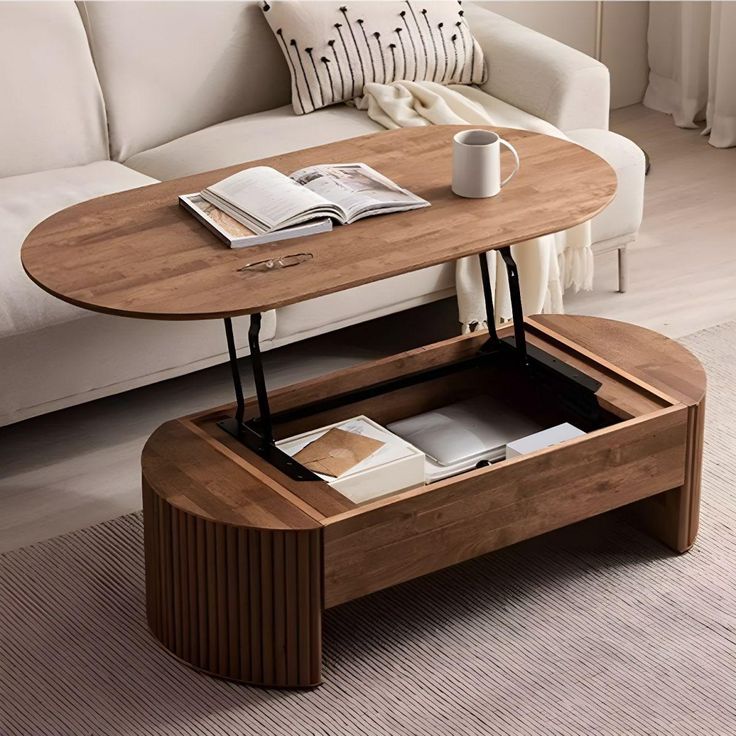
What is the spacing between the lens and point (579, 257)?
3.12 m

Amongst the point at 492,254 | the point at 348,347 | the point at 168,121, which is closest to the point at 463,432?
the point at 492,254

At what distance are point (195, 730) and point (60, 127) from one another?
1.67 meters

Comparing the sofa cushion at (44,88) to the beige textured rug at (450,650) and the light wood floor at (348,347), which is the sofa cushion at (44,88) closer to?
the light wood floor at (348,347)

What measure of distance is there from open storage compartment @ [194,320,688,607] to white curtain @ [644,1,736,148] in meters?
1.99

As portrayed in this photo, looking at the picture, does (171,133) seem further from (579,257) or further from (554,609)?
(554,609)

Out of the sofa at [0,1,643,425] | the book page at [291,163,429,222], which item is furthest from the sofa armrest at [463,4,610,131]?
the book page at [291,163,429,222]

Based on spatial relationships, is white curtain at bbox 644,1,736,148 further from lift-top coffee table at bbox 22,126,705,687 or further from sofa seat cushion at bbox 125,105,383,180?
lift-top coffee table at bbox 22,126,705,687

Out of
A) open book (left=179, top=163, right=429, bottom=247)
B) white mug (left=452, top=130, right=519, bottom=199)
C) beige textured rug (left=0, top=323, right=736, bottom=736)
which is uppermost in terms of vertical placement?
white mug (left=452, top=130, right=519, bottom=199)

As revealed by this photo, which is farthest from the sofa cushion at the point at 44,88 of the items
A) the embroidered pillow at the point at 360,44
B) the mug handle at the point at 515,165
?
the mug handle at the point at 515,165

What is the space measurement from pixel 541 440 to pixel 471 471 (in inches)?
6.9

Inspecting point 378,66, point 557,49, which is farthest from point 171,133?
point 557,49

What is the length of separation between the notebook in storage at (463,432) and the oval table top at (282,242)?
389 millimetres

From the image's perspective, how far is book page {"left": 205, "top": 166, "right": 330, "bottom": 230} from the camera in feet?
7.20

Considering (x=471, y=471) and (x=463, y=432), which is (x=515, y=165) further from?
(x=471, y=471)
